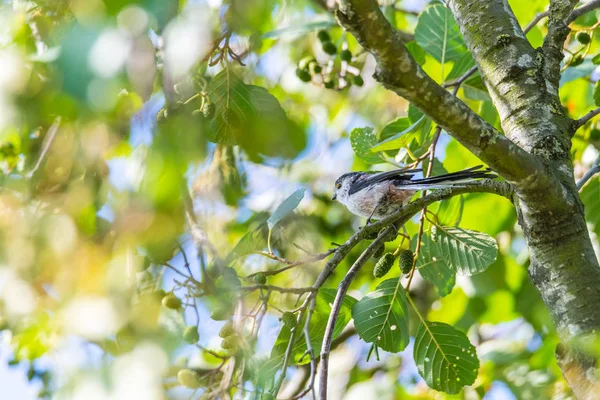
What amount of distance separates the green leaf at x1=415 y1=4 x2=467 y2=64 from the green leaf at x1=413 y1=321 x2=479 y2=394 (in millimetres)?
1447

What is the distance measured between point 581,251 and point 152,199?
1.47 meters

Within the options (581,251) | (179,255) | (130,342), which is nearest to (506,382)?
(581,251)

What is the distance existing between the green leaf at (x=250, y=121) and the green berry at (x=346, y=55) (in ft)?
4.69

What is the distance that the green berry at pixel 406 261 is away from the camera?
253 centimetres

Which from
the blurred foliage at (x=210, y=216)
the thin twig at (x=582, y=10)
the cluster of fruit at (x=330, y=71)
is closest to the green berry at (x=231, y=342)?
the blurred foliage at (x=210, y=216)

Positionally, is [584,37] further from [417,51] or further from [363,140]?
[363,140]

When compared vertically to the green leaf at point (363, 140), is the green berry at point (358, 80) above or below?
above

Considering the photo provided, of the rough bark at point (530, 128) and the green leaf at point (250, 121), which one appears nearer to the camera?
the green leaf at point (250, 121)

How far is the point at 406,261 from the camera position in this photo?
8.32 ft

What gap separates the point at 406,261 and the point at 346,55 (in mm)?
1706

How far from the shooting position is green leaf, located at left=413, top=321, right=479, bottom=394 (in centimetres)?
254

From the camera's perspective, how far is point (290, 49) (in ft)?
19.1

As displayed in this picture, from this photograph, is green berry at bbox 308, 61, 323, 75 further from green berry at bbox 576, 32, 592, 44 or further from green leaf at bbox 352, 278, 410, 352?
green leaf at bbox 352, 278, 410, 352

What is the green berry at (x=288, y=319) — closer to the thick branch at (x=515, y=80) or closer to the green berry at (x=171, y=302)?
the green berry at (x=171, y=302)
